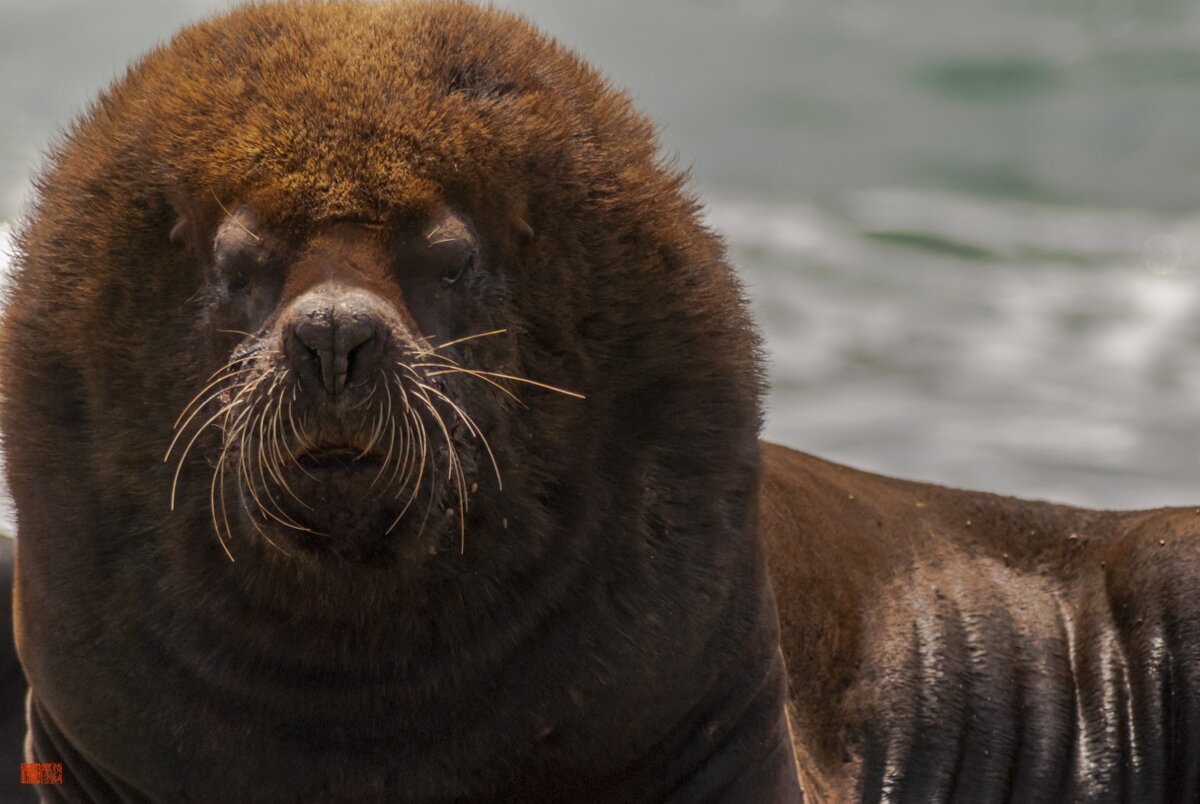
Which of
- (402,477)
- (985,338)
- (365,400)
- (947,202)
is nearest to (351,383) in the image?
(365,400)

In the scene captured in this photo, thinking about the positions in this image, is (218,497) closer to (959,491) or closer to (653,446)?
(653,446)

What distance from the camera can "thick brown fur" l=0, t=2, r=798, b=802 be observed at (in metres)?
3.87

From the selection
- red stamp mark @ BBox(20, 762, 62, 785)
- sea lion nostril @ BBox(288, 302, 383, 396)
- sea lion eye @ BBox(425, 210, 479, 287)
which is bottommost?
red stamp mark @ BBox(20, 762, 62, 785)

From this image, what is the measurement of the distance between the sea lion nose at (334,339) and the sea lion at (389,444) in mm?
38

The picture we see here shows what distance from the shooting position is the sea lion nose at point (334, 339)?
3.49 m

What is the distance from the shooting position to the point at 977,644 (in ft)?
18.5

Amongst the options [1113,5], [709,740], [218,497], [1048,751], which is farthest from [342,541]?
[1113,5]

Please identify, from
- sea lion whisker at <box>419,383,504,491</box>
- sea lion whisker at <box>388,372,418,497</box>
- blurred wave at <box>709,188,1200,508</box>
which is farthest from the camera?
blurred wave at <box>709,188,1200,508</box>

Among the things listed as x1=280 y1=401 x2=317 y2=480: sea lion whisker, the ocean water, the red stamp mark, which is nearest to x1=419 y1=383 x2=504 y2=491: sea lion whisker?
x1=280 y1=401 x2=317 y2=480: sea lion whisker

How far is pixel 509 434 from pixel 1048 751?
2.31 m

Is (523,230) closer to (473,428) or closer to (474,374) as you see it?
(474,374)

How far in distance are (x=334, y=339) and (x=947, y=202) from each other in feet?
29.8

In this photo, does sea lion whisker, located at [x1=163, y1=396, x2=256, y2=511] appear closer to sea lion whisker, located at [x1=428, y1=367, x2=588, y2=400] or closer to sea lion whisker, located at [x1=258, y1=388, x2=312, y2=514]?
sea lion whisker, located at [x1=258, y1=388, x2=312, y2=514]

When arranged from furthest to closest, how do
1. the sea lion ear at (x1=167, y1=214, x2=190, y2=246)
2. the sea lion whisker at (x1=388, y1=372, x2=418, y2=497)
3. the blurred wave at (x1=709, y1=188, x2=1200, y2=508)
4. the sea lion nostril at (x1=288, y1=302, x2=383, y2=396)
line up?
the blurred wave at (x1=709, y1=188, x2=1200, y2=508) < the sea lion ear at (x1=167, y1=214, x2=190, y2=246) < the sea lion whisker at (x1=388, y1=372, x2=418, y2=497) < the sea lion nostril at (x1=288, y1=302, x2=383, y2=396)
